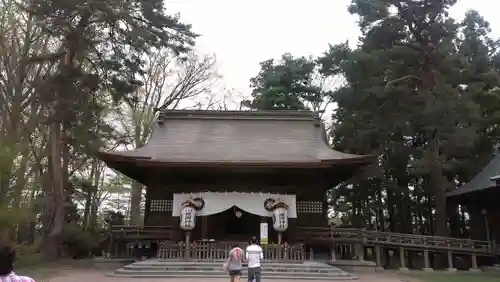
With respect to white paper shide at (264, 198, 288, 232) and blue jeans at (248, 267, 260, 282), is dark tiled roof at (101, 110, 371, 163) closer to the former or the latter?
white paper shide at (264, 198, 288, 232)

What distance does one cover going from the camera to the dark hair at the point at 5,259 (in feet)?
10.4

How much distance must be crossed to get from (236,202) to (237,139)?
13.5 ft

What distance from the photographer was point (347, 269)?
53.1 ft

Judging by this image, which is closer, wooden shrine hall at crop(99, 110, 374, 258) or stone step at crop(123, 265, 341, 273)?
stone step at crop(123, 265, 341, 273)

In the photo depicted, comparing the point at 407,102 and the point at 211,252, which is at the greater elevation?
the point at 407,102

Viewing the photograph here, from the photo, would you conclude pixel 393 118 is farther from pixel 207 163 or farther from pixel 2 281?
pixel 2 281

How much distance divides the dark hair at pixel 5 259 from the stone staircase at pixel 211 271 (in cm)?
1011

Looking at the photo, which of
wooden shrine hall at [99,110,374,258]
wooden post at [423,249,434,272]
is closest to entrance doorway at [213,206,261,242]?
wooden shrine hall at [99,110,374,258]

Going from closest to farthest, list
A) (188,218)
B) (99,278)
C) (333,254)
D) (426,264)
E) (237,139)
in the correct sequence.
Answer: (99,278) < (188,218) < (333,254) < (426,264) < (237,139)

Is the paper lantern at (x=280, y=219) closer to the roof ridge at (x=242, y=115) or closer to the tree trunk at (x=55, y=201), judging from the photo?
the roof ridge at (x=242, y=115)

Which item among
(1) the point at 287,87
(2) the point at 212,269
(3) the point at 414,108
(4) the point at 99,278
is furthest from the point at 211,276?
(1) the point at 287,87

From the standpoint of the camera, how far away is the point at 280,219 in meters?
15.9

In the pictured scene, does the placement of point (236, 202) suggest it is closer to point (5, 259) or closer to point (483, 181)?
point (483, 181)

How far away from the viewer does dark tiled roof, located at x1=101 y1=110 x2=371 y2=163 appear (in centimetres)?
1714
